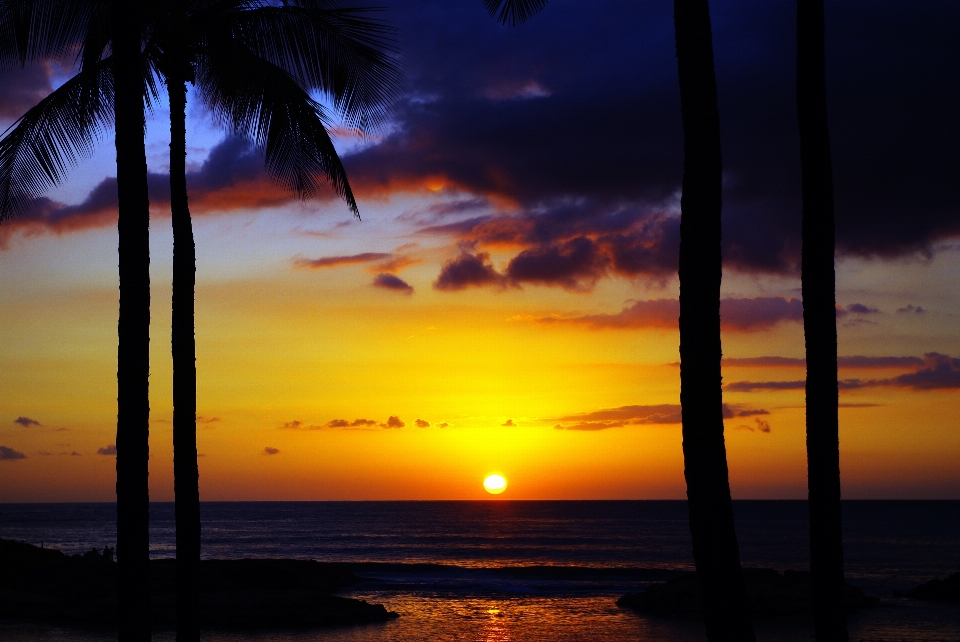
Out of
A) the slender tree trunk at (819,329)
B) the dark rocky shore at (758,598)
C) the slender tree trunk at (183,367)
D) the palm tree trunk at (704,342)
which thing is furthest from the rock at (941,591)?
the palm tree trunk at (704,342)

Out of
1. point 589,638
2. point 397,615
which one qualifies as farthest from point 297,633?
point 589,638

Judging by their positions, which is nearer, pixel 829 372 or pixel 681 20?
pixel 681 20

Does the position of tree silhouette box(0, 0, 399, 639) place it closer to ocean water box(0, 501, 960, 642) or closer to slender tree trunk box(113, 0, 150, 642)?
slender tree trunk box(113, 0, 150, 642)

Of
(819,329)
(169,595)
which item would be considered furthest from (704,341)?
(169,595)

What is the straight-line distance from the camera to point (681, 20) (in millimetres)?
7836

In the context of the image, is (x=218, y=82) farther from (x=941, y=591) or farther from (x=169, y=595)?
(x=941, y=591)

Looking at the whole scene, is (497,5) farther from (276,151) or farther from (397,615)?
(397,615)

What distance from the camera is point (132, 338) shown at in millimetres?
9164

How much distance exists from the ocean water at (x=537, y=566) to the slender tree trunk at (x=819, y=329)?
2298cm

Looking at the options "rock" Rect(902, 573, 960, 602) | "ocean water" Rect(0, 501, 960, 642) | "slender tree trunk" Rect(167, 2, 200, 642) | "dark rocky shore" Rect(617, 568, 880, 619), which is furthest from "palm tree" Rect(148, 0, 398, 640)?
"rock" Rect(902, 573, 960, 602)

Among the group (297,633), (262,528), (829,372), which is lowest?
(262,528)

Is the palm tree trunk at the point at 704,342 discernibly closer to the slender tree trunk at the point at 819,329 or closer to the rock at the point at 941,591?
the slender tree trunk at the point at 819,329

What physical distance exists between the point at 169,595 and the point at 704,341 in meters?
33.1

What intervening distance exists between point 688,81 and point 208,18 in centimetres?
874
